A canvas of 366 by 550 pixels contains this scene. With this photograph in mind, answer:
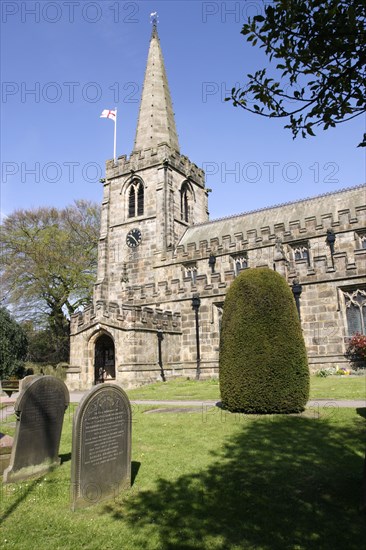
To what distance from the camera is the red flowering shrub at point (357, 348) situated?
16.9 metres

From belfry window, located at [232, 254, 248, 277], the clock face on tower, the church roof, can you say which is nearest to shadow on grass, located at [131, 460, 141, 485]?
belfry window, located at [232, 254, 248, 277]

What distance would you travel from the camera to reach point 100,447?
5.41m

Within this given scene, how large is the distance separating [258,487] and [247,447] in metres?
1.76

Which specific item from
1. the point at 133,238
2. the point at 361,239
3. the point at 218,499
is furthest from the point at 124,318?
the point at 218,499

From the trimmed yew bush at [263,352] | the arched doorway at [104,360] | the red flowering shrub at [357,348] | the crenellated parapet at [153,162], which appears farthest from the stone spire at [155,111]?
the trimmed yew bush at [263,352]

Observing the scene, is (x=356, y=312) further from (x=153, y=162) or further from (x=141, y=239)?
(x=153, y=162)

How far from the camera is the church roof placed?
25.2m

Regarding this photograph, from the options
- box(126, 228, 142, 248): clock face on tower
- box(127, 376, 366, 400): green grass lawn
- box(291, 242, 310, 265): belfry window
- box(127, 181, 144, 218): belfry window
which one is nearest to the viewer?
box(127, 376, 366, 400): green grass lawn

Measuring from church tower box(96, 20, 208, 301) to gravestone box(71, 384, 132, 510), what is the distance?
23779 millimetres

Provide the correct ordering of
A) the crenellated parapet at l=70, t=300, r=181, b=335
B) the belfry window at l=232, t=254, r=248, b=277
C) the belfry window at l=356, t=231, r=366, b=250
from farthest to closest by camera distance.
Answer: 1. the belfry window at l=232, t=254, r=248, b=277
2. the belfry window at l=356, t=231, r=366, b=250
3. the crenellated parapet at l=70, t=300, r=181, b=335

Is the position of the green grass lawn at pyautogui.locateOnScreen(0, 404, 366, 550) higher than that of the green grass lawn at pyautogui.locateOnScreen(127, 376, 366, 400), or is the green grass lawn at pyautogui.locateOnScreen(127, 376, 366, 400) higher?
the green grass lawn at pyautogui.locateOnScreen(127, 376, 366, 400)

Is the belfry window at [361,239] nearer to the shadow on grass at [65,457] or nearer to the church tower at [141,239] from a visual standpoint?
the church tower at [141,239]

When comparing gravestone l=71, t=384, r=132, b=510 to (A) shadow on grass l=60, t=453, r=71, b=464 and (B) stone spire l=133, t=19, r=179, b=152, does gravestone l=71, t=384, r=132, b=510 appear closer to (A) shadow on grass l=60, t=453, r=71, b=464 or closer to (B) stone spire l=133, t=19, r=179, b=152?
(A) shadow on grass l=60, t=453, r=71, b=464

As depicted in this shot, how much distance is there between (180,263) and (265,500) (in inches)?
930
